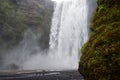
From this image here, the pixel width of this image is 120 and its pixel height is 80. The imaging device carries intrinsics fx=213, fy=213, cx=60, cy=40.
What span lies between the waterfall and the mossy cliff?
62.6 metres

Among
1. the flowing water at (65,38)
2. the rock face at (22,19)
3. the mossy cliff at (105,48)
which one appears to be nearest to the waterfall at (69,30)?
the flowing water at (65,38)

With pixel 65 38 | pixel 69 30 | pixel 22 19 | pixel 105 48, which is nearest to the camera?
pixel 105 48

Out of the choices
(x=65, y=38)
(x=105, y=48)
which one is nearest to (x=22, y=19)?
(x=65, y=38)

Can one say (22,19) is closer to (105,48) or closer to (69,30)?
(69,30)

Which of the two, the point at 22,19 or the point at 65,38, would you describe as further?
the point at 65,38

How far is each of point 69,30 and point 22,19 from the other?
59.1 ft

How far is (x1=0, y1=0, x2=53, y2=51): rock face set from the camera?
62.2 metres

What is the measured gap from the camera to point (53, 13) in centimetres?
7738

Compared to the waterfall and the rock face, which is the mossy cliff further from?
the waterfall

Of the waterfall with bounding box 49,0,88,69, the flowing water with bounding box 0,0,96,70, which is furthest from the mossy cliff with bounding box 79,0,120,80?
the waterfall with bounding box 49,0,88,69

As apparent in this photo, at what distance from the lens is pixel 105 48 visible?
243 inches

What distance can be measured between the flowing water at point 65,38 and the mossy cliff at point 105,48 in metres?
60.9

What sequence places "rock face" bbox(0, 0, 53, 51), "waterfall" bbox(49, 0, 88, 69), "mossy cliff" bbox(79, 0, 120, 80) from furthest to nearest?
"waterfall" bbox(49, 0, 88, 69)
"rock face" bbox(0, 0, 53, 51)
"mossy cliff" bbox(79, 0, 120, 80)

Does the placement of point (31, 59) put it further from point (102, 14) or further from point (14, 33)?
point (102, 14)
